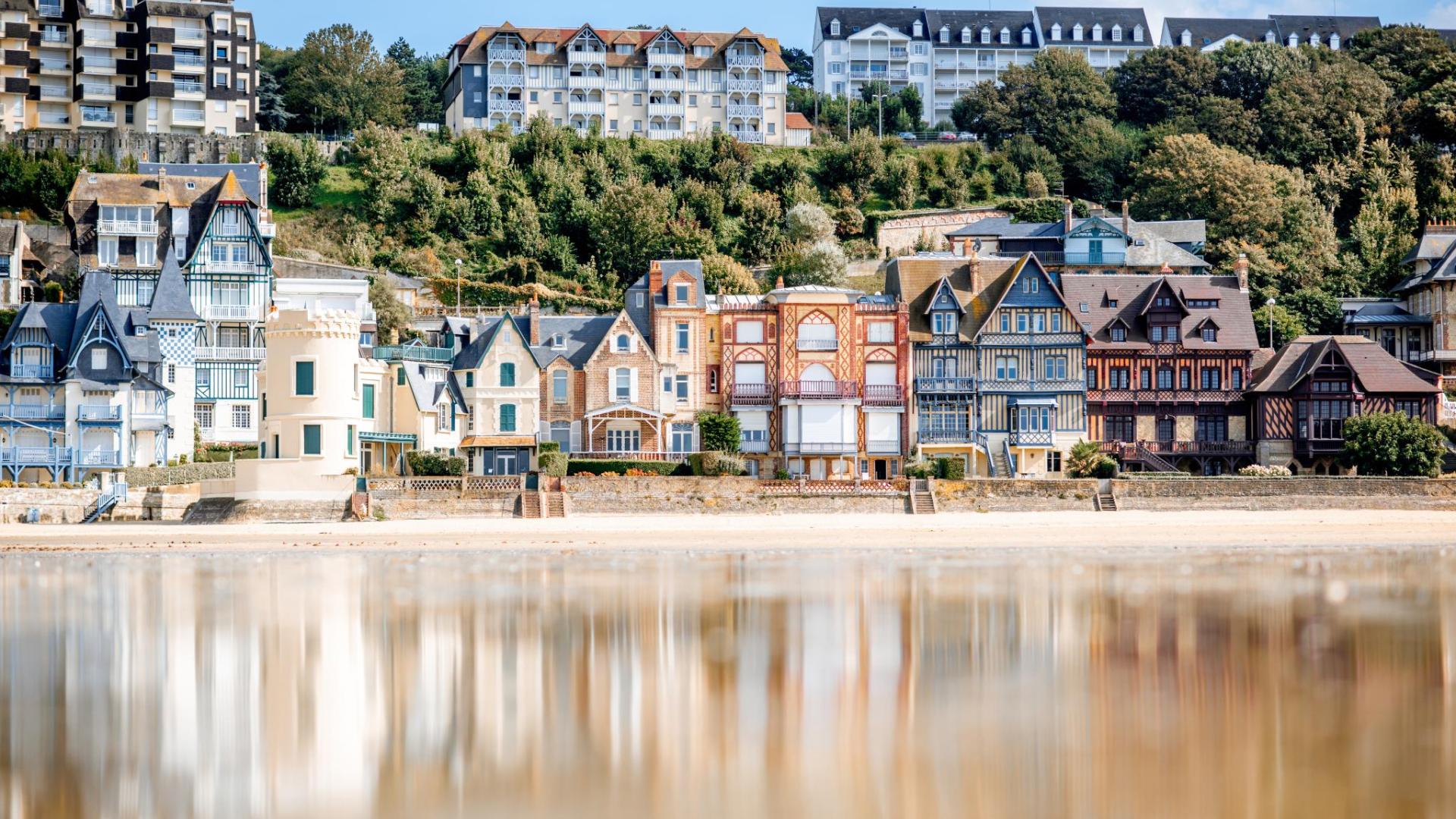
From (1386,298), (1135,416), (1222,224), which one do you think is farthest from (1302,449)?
(1222,224)

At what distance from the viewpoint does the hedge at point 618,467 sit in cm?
4612

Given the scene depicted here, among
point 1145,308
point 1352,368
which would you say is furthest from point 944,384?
point 1352,368

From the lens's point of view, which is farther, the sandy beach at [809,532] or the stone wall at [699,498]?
the stone wall at [699,498]

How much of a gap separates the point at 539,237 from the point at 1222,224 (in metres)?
26.6

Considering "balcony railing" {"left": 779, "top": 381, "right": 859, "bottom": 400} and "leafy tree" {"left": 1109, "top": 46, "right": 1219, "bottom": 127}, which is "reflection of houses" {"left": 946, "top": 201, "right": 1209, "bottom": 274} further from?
"leafy tree" {"left": 1109, "top": 46, "right": 1219, "bottom": 127}

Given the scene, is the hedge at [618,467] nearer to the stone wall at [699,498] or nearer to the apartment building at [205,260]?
the stone wall at [699,498]

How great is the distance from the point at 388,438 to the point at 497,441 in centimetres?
376

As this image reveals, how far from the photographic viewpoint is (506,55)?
76.9 metres

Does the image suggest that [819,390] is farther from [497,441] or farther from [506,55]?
[506,55]

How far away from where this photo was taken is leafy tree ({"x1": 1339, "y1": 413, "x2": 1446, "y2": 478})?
4638 centimetres

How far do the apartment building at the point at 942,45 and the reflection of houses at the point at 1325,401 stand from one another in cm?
4304

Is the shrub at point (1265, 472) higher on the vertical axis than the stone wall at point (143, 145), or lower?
lower

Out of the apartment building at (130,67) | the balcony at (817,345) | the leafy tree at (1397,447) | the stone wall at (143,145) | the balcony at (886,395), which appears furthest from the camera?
the apartment building at (130,67)

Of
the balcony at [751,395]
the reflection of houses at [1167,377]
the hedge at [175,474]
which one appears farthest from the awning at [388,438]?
the reflection of houses at [1167,377]
